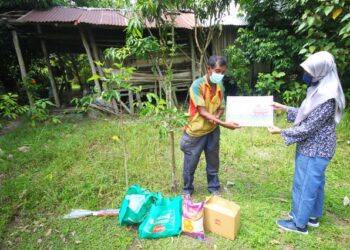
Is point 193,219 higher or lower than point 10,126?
higher

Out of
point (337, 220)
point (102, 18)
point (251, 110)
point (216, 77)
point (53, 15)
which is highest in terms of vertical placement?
point (53, 15)

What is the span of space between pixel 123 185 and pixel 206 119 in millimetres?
1586

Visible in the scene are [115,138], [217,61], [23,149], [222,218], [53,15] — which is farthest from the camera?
[53,15]

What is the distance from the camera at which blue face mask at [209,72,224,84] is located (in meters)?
2.64

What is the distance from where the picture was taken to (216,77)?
265cm

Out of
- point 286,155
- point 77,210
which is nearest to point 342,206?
point 286,155

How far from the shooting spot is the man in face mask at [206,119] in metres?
2.67

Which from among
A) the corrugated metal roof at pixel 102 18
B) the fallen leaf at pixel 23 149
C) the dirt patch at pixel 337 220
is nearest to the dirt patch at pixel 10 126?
the fallen leaf at pixel 23 149

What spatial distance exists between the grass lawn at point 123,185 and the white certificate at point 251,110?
43.1 inches

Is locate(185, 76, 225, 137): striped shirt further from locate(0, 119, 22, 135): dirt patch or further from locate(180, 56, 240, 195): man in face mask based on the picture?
locate(0, 119, 22, 135): dirt patch

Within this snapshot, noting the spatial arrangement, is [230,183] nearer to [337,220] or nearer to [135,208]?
[337,220]

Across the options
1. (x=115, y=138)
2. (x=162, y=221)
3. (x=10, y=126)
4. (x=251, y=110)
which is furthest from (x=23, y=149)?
(x=251, y=110)

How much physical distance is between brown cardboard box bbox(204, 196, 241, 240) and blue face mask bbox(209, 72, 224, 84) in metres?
1.29

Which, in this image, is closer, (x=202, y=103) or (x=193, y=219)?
(x=193, y=219)
